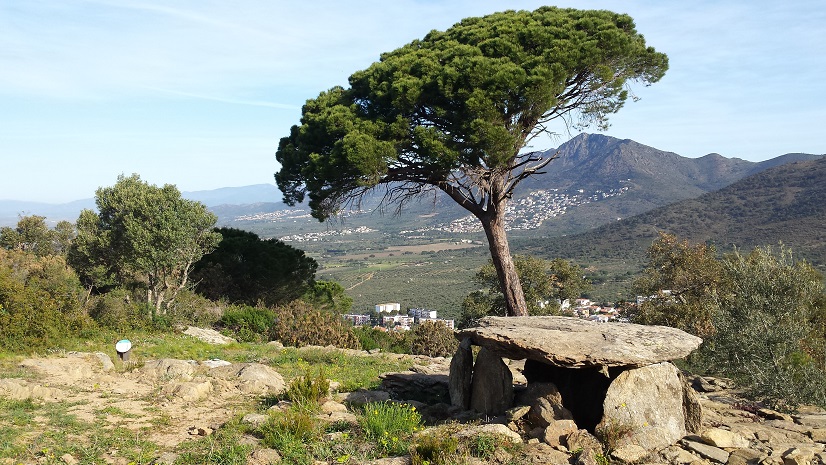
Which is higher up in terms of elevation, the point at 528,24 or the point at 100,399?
the point at 528,24

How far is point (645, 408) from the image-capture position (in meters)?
8.63

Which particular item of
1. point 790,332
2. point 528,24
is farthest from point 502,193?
point 790,332

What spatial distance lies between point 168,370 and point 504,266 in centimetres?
992

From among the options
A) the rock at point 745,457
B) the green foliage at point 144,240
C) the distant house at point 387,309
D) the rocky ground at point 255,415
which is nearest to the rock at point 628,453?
the rocky ground at point 255,415

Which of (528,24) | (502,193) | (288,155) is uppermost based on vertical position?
(528,24)

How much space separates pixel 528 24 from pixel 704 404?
11.7 m

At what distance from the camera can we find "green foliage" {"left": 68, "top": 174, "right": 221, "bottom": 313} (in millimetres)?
19766

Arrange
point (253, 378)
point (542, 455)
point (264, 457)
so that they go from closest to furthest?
point (264, 457) → point (542, 455) → point (253, 378)

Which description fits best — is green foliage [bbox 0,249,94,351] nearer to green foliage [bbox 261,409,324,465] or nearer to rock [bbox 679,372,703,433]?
green foliage [bbox 261,409,324,465]

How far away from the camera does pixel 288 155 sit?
63.0ft

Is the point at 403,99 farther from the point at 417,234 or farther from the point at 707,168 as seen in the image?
the point at 707,168

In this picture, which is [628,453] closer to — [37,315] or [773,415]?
[773,415]

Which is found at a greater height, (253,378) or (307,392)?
(307,392)

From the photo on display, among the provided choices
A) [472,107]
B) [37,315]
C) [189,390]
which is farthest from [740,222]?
[37,315]
